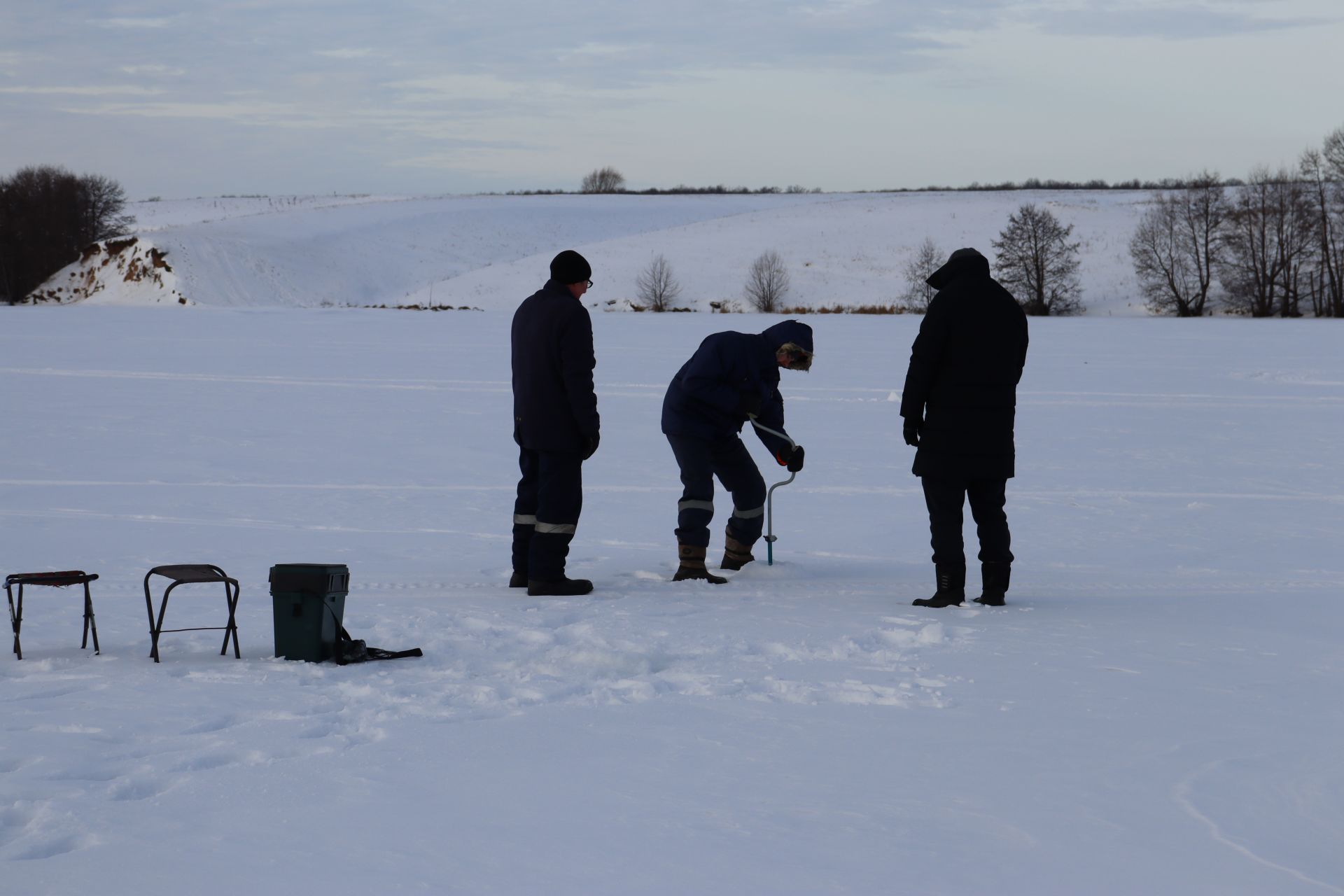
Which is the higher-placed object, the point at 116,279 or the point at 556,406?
the point at 116,279

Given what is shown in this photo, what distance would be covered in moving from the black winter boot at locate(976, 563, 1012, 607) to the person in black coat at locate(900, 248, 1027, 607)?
2.2 inches

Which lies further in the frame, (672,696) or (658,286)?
(658,286)

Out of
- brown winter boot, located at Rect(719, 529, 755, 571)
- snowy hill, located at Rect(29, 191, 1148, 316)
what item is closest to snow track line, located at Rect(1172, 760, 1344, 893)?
brown winter boot, located at Rect(719, 529, 755, 571)

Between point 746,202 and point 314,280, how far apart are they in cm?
3657

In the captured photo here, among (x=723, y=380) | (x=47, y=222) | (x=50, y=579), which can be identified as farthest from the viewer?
(x=47, y=222)

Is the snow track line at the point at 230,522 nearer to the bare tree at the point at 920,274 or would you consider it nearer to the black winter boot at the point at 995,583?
the black winter boot at the point at 995,583

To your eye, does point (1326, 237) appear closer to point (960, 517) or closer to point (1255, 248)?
point (1255, 248)

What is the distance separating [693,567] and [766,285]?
51.9 metres

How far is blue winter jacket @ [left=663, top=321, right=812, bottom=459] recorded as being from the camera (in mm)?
7039

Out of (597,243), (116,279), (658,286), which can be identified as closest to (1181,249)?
(658,286)

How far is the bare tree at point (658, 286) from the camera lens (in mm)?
56875

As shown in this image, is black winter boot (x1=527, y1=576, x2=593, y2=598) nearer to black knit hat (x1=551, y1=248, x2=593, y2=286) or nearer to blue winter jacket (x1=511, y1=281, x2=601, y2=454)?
blue winter jacket (x1=511, y1=281, x2=601, y2=454)

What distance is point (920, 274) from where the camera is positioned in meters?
58.4

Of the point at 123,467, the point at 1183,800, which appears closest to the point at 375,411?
the point at 123,467
